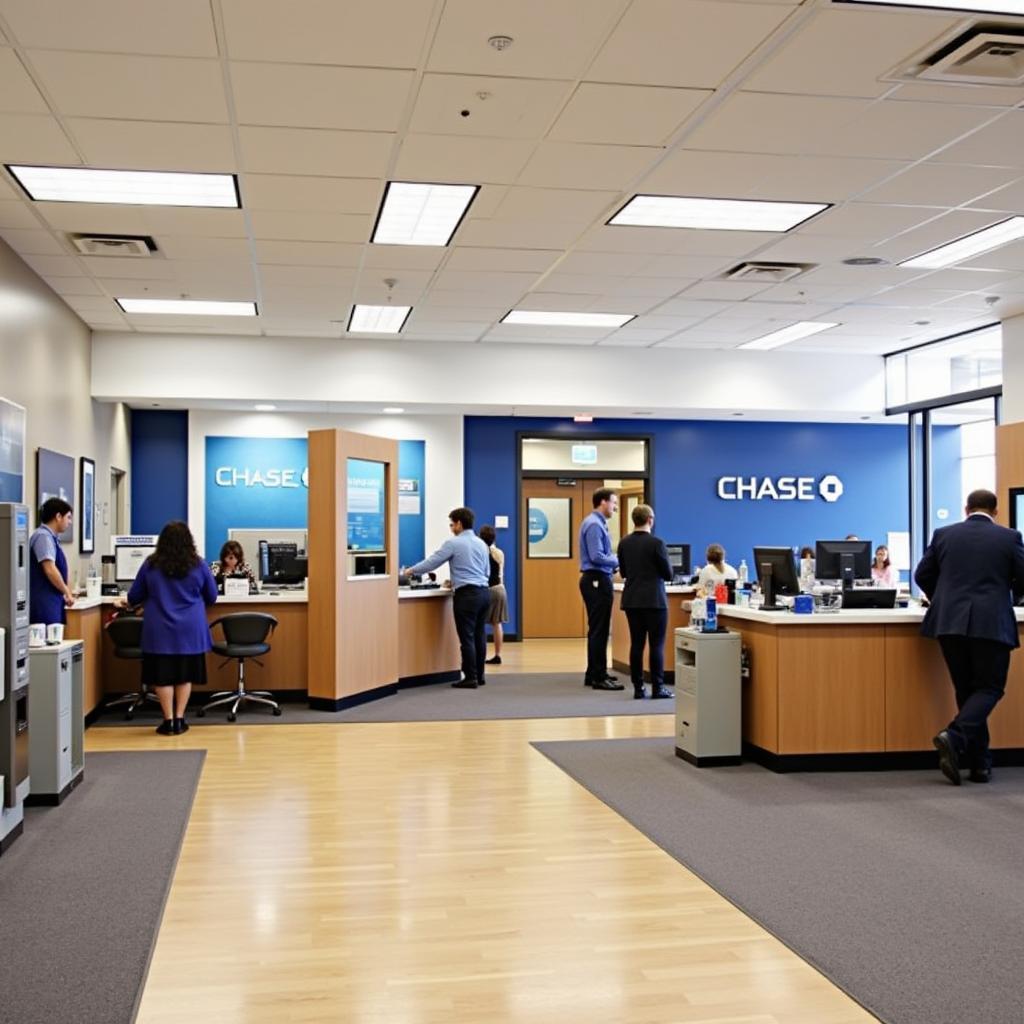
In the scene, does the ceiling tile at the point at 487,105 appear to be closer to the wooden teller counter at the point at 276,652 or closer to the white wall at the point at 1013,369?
the wooden teller counter at the point at 276,652

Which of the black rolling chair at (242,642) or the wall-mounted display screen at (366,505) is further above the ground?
the wall-mounted display screen at (366,505)

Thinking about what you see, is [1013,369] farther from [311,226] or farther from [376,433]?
[376,433]

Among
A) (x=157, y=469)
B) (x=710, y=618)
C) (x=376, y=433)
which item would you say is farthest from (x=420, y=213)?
(x=157, y=469)

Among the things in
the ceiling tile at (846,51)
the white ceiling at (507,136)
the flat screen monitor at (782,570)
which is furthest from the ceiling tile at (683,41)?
the flat screen monitor at (782,570)

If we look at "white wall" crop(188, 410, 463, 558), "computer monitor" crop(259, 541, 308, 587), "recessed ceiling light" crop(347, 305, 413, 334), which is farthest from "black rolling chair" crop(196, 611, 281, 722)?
"white wall" crop(188, 410, 463, 558)

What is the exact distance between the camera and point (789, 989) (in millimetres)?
3260

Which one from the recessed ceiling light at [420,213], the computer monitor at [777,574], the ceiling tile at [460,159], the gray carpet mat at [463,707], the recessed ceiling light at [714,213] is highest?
the recessed ceiling light at [420,213]

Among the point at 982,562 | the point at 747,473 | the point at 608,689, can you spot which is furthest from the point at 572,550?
the point at 982,562

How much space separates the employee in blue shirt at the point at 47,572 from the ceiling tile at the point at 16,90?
9.15 ft

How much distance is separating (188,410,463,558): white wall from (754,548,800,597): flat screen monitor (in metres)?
6.59

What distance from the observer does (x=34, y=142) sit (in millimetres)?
5711

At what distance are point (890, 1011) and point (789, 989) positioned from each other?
294mm

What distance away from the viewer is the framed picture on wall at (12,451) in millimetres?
7207

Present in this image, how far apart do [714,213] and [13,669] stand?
15.9ft
